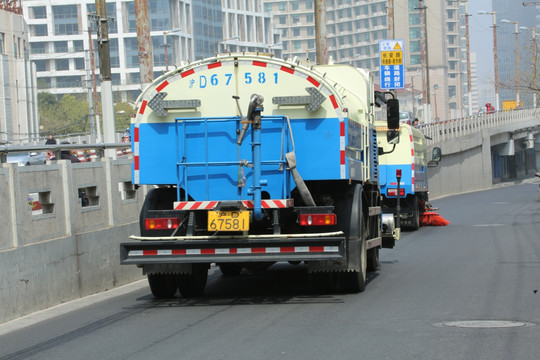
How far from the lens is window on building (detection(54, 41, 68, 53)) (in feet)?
442

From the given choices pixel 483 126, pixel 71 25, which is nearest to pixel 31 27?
pixel 71 25

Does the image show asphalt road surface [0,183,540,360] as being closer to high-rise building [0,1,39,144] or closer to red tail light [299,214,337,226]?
red tail light [299,214,337,226]

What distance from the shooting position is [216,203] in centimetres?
1115

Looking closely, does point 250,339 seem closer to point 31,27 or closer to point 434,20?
point 31,27

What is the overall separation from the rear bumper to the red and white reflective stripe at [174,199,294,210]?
14.1 inches

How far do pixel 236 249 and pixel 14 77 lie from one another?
69405 mm

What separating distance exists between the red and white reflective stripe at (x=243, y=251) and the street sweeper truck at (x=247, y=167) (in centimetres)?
1

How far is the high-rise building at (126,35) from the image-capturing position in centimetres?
12162

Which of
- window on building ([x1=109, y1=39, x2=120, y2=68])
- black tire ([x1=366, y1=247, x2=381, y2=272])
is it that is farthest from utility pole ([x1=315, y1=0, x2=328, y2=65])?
window on building ([x1=109, y1=39, x2=120, y2=68])

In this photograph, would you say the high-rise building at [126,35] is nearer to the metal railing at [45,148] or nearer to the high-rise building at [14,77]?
the high-rise building at [14,77]

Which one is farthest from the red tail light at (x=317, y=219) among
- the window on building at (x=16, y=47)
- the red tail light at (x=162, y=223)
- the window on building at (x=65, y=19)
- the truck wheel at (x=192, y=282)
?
the window on building at (x=65, y=19)

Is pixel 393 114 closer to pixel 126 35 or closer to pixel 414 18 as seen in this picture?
pixel 126 35

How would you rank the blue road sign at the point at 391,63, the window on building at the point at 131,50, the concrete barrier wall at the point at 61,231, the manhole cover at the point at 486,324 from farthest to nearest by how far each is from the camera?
the window on building at the point at 131,50 < the blue road sign at the point at 391,63 < the concrete barrier wall at the point at 61,231 < the manhole cover at the point at 486,324

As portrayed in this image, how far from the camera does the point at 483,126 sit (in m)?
67.7
